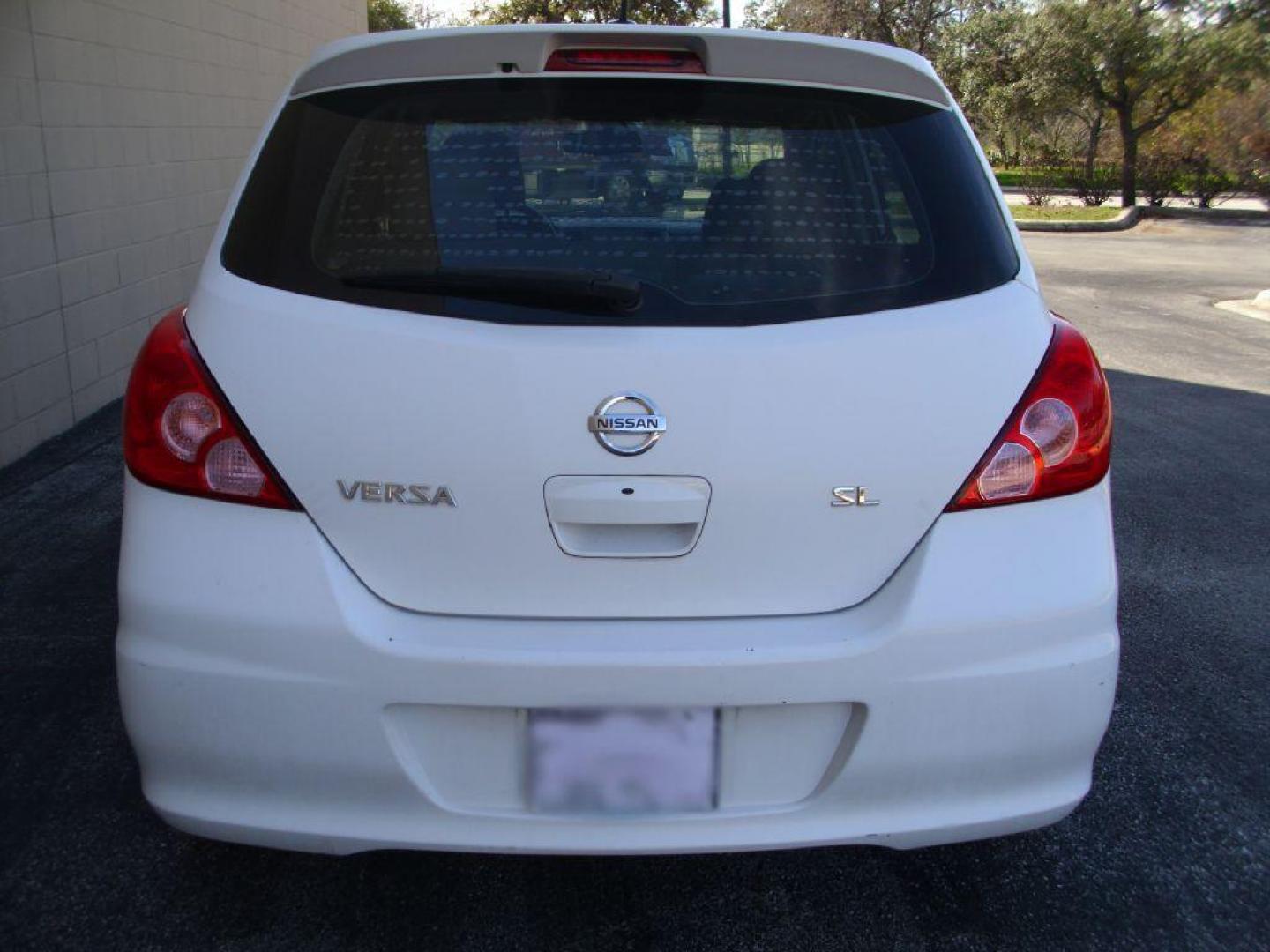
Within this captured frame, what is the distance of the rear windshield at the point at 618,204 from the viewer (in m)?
2.17

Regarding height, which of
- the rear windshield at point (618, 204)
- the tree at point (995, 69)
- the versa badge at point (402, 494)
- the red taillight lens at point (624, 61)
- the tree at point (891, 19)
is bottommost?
the versa badge at point (402, 494)

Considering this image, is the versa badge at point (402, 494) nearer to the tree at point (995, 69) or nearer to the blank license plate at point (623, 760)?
the blank license plate at point (623, 760)

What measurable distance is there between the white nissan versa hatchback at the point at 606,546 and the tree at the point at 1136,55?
29.4m

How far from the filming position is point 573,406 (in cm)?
206

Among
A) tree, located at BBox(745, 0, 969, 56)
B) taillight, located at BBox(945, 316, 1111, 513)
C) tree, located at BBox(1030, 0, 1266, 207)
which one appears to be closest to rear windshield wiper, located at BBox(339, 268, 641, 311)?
taillight, located at BBox(945, 316, 1111, 513)

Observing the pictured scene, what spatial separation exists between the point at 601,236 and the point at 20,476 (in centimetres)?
440

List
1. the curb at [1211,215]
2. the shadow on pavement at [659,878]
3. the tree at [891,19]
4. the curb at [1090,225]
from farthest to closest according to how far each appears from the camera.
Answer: the tree at [891,19] → the curb at [1211,215] → the curb at [1090,225] → the shadow on pavement at [659,878]

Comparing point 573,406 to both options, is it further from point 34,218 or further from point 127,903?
point 34,218

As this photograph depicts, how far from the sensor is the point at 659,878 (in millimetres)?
2695

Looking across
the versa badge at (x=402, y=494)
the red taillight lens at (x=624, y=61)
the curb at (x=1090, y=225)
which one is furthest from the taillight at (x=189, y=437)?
the curb at (x=1090, y=225)

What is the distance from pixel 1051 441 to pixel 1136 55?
96.9 ft

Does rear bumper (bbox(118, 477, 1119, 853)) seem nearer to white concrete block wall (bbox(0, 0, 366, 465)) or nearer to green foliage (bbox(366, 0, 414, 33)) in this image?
white concrete block wall (bbox(0, 0, 366, 465))

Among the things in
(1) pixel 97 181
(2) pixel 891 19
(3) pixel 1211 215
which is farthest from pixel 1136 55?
(1) pixel 97 181

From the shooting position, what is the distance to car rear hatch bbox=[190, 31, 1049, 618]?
2.06 m
